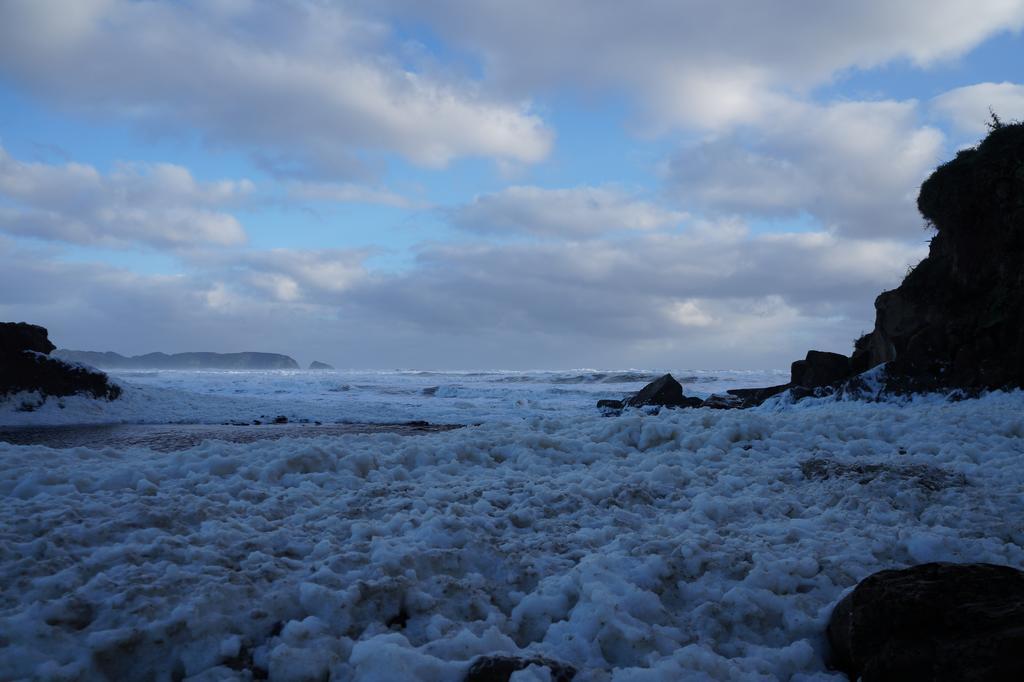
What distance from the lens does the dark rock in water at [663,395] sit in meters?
19.0

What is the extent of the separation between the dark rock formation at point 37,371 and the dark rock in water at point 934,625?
788 inches

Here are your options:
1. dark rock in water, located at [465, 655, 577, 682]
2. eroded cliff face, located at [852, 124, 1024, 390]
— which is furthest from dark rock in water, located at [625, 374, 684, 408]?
dark rock in water, located at [465, 655, 577, 682]

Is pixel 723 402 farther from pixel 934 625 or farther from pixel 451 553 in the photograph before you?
pixel 934 625

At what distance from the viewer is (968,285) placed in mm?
13586

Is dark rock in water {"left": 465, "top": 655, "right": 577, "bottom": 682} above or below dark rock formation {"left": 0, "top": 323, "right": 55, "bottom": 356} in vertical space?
below

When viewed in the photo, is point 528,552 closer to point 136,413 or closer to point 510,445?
point 510,445

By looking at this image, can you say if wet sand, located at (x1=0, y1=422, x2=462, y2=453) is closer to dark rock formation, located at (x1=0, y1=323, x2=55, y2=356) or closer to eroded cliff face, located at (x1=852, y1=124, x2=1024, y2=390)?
dark rock formation, located at (x1=0, y1=323, x2=55, y2=356)

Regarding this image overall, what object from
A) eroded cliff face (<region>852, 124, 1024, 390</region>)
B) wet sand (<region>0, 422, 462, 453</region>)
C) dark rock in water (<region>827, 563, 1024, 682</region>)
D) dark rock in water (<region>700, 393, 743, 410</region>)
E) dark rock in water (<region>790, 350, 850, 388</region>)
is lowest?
wet sand (<region>0, 422, 462, 453</region>)

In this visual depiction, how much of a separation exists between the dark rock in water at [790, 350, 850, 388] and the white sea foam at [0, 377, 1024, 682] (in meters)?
9.45

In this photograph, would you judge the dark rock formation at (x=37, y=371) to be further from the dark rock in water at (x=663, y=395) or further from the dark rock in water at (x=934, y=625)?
the dark rock in water at (x=934, y=625)

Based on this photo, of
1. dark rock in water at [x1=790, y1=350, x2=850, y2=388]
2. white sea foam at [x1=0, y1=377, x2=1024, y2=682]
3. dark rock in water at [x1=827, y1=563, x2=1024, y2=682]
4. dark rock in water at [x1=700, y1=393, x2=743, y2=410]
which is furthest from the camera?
dark rock in water at [x1=700, y1=393, x2=743, y2=410]

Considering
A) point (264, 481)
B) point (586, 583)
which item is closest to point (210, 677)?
point (586, 583)

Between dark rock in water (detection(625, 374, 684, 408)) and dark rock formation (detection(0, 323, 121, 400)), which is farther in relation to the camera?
dark rock in water (detection(625, 374, 684, 408))

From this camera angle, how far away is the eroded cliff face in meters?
12.1
